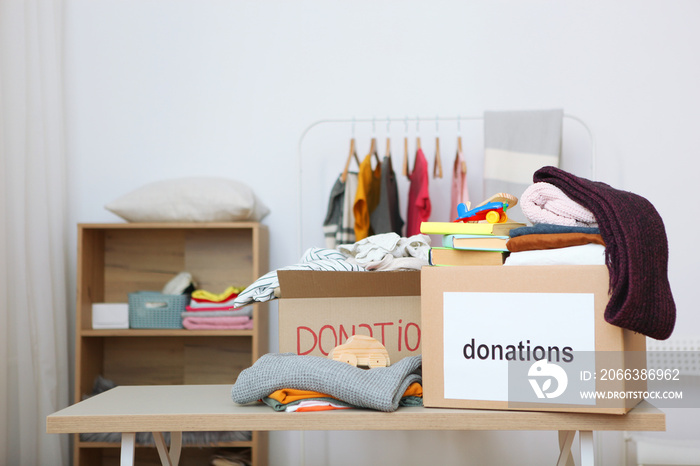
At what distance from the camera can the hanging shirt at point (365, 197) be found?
2.62 m

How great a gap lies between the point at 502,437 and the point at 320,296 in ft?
5.63

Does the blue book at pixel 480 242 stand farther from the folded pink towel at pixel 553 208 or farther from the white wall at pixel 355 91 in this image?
the white wall at pixel 355 91

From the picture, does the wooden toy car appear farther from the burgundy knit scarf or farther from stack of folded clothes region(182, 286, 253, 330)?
stack of folded clothes region(182, 286, 253, 330)

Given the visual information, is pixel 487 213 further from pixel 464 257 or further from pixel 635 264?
pixel 635 264

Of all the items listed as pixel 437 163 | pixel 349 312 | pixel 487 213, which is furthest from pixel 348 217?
pixel 487 213

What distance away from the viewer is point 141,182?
3.04m

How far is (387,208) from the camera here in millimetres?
2625

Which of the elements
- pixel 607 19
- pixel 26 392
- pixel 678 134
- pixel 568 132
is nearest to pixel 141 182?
pixel 26 392

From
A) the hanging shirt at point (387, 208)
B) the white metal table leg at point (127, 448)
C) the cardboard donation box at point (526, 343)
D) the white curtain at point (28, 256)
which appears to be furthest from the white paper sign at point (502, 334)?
the white curtain at point (28, 256)

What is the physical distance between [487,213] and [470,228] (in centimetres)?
8

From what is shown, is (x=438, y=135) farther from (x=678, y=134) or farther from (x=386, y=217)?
(x=678, y=134)

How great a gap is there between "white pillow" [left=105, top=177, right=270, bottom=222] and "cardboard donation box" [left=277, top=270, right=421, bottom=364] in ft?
4.05

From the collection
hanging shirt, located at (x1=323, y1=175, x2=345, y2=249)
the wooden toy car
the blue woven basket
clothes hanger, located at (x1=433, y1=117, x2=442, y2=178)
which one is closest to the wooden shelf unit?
the blue woven basket

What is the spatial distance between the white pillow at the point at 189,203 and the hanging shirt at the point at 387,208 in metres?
0.52
